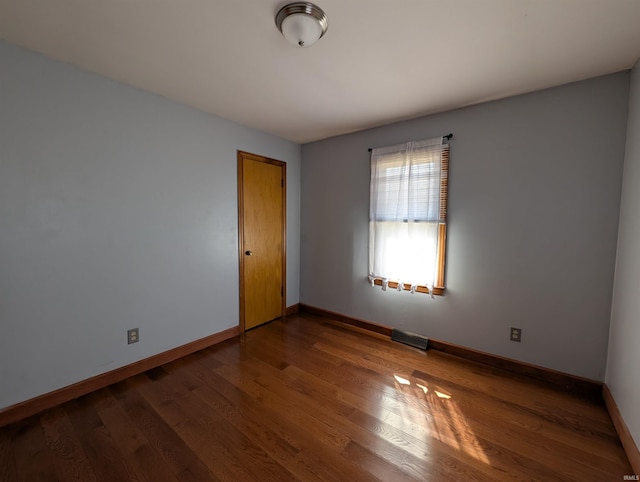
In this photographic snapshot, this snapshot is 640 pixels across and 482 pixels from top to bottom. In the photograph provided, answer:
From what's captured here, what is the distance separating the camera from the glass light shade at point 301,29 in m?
1.37

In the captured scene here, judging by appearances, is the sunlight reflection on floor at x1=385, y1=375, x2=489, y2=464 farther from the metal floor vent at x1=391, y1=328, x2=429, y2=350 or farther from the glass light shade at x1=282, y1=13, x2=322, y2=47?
the glass light shade at x1=282, y1=13, x2=322, y2=47

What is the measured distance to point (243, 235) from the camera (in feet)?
9.98

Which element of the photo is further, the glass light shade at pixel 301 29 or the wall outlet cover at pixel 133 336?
the wall outlet cover at pixel 133 336

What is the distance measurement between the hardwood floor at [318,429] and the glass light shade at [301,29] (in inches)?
91.9

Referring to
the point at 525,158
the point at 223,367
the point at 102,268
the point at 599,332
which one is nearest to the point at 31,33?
the point at 102,268

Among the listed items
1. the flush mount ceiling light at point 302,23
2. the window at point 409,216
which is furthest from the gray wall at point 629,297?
the flush mount ceiling light at point 302,23

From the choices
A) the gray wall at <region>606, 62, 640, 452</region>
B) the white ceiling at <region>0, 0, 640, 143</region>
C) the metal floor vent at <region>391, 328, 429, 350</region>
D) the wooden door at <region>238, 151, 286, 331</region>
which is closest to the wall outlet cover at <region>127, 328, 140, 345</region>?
the wooden door at <region>238, 151, 286, 331</region>

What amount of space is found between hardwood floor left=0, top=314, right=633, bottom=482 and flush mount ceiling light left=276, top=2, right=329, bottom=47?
7.67 feet

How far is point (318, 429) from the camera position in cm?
166

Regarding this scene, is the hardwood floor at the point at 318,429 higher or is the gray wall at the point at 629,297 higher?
the gray wall at the point at 629,297

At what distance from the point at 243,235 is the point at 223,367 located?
138cm

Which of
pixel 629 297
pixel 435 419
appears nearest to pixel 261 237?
pixel 435 419

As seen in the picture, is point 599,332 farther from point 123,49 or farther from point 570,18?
point 123,49

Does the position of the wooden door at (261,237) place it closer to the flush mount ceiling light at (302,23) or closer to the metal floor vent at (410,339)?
the metal floor vent at (410,339)
